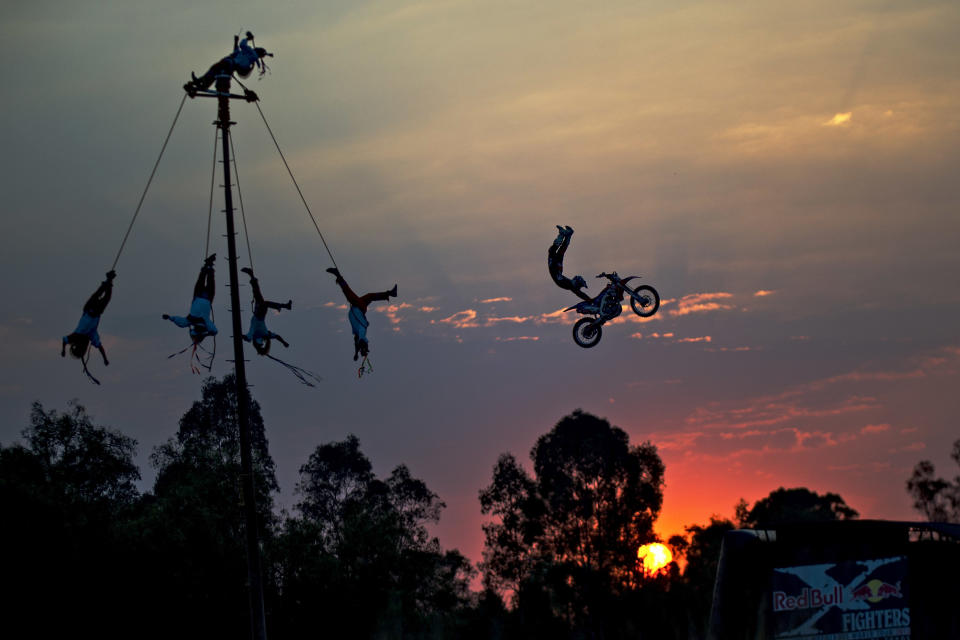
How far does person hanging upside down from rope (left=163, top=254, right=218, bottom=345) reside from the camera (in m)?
26.6

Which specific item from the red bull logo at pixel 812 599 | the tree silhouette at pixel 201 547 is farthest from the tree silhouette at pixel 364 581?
the red bull logo at pixel 812 599

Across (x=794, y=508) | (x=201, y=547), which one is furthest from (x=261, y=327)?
(x=794, y=508)

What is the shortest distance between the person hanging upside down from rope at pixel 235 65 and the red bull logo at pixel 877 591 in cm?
2040

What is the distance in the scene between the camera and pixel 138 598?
44.4 metres

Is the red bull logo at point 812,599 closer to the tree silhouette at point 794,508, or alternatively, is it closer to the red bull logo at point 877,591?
the red bull logo at point 877,591

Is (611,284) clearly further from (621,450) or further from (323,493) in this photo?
(323,493)

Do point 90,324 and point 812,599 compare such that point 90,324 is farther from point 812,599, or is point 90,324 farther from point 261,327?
point 812,599

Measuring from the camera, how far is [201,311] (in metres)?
27.1

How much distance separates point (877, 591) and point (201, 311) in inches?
668

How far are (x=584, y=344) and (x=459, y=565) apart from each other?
157 feet

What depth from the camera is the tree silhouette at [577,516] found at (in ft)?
246

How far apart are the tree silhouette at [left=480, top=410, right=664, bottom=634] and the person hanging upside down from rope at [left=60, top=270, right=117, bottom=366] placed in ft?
165

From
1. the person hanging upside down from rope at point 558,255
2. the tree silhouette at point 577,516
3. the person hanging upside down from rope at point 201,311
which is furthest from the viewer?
the tree silhouette at point 577,516

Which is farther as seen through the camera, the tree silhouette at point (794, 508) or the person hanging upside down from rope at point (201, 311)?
the tree silhouette at point (794, 508)
